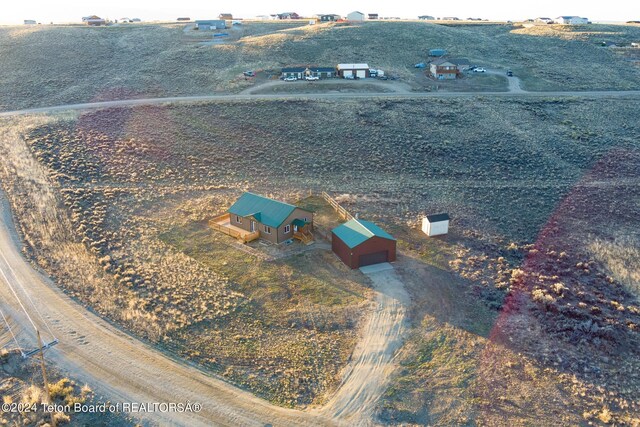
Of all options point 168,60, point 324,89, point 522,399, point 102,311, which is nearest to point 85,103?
point 168,60

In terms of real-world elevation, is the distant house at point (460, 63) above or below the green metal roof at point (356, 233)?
above

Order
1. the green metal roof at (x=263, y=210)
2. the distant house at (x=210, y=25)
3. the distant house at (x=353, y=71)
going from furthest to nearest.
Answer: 1. the distant house at (x=210, y=25)
2. the distant house at (x=353, y=71)
3. the green metal roof at (x=263, y=210)

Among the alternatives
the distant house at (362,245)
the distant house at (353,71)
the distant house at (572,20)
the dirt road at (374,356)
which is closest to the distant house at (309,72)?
the distant house at (353,71)

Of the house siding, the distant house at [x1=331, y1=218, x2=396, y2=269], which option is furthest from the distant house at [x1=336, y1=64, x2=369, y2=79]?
the house siding

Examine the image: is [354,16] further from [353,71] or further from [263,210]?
[263,210]

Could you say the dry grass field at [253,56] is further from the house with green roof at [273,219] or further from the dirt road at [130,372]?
the dirt road at [130,372]

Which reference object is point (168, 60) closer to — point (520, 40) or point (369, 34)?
point (369, 34)
